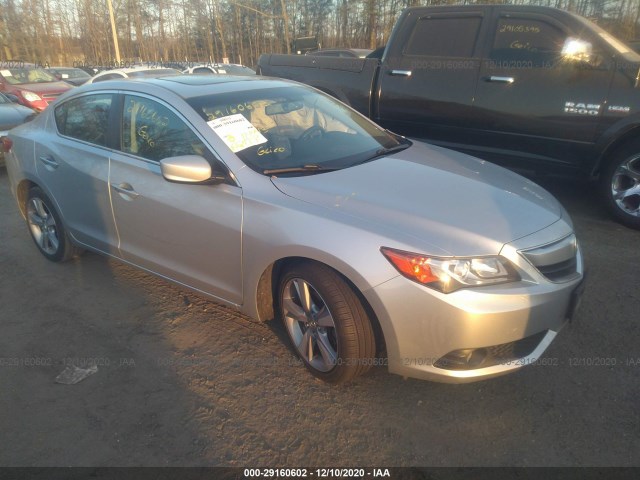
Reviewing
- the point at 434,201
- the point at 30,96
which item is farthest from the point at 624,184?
the point at 30,96

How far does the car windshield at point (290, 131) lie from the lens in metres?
2.94

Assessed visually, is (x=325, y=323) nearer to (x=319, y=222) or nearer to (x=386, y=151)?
(x=319, y=222)

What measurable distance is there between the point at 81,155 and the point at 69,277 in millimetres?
1104

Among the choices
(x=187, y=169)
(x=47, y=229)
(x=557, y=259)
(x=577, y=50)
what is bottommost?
(x=47, y=229)

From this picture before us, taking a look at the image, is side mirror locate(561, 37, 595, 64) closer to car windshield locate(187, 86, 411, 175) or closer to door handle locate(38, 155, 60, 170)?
car windshield locate(187, 86, 411, 175)

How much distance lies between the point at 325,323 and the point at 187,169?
115cm

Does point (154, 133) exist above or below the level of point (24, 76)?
above

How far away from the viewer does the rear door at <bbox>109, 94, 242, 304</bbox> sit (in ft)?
9.23

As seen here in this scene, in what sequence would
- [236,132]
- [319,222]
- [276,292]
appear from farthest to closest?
[236,132] → [276,292] → [319,222]

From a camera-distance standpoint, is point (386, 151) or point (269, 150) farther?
point (386, 151)

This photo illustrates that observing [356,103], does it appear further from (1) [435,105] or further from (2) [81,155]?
(2) [81,155]

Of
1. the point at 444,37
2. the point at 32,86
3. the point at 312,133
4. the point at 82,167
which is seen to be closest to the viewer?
the point at 312,133

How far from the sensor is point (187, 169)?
2.69 metres

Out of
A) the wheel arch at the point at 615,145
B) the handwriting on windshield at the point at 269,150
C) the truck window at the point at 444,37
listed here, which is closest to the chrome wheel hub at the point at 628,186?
the wheel arch at the point at 615,145
